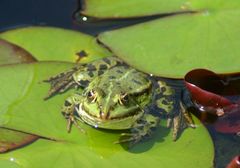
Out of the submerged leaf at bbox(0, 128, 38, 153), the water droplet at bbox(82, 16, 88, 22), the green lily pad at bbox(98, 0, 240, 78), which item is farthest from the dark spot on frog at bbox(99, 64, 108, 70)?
the submerged leaf at bbox(0, 128, 38, 153)

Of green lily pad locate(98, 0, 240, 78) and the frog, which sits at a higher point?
green lily pad locate(98, 0, 240, 78)

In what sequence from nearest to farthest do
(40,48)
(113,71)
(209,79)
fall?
(209,79), (113,71), (40,48)

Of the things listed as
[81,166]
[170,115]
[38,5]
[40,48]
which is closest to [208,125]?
[170,115]

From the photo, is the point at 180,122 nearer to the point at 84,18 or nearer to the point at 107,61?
the point at 107,61

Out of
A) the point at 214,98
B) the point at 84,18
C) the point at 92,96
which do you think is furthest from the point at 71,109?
the point at 84,18

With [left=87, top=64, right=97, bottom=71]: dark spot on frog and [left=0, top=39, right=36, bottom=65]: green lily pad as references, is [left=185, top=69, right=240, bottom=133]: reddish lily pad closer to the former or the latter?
[left=87, top=64, right=97, bottom=71]: dark spot on frog

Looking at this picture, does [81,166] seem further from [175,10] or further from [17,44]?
[175,10]

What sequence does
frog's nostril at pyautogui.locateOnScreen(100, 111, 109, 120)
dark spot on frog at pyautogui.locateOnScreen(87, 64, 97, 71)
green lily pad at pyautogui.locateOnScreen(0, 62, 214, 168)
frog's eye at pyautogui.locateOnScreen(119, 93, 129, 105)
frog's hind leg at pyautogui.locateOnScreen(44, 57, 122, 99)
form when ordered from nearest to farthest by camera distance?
green lily pad at pyautogui.locateOnScreen(0, 62, 214, 168) → frog's nostril at pyautogui.locateOnScreen(100, 111, 109, 120) → frog's eye at pyautogui.locateOnScreen(119, 93, 129, 105) → frog's hind leg at pyautogui.locateOnScreen(44, 57, 122, 99) → dark spot on frog at pyautogui.locateOnScreen(87, 64, 97, 71)
